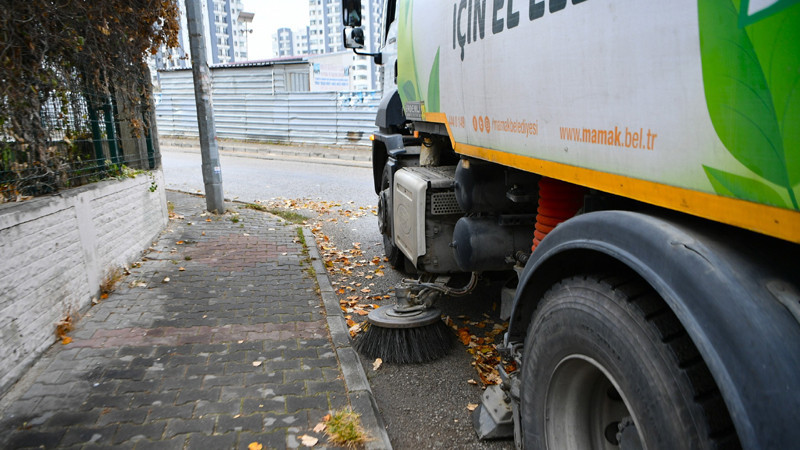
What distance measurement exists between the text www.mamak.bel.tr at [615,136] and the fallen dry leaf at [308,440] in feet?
6.52

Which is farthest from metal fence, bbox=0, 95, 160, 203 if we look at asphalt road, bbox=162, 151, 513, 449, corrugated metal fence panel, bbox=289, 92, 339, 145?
corrugated metal fence panel, bbox=289, 92, 339, 145

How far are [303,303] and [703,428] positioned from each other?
390 centimetres

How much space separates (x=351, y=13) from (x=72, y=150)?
311 cm

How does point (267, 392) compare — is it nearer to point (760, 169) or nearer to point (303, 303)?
point (303, 303)

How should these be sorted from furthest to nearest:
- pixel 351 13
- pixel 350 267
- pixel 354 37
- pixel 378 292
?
pixel 350 267 → pixel 354 37 → pixel 351 13 → pixel 378 292

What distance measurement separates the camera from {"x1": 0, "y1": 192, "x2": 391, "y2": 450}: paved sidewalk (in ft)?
9.36

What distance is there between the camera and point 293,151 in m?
19.8

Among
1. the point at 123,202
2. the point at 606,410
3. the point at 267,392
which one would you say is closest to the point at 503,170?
the point at 606,410

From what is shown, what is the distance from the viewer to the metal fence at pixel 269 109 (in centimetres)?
2006

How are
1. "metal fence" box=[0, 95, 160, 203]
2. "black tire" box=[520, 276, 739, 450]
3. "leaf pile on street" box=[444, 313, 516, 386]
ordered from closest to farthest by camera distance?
"black tire" box=[520, 276, 739, 450] → "leaf pile on street" box=[444, 313, 516, 386] → "metal fence" box=[0, 95, 160, 203]

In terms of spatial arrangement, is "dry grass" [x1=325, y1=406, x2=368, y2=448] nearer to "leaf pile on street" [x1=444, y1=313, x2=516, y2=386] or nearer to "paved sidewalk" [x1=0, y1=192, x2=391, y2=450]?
"paved sidewalk" [x1=0, y1=192, x2=391, y2=450]

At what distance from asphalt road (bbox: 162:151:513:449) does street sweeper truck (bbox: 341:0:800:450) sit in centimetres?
44

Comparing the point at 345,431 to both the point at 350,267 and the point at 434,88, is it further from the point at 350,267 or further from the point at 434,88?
the point at 350,267

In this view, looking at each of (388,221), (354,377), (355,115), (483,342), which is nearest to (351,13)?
(388,221)
